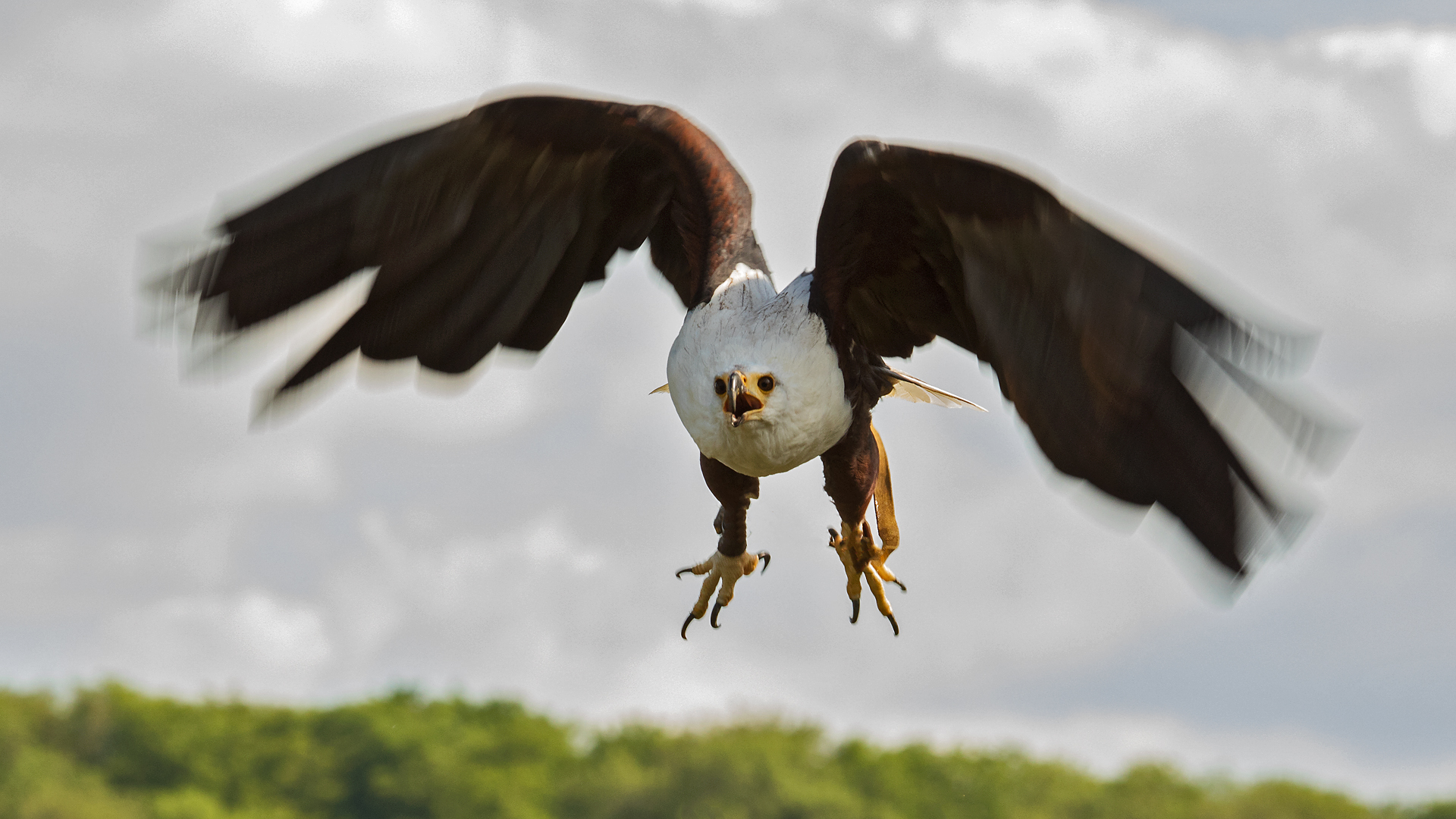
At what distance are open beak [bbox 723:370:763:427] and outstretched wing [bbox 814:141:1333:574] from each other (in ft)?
2.56

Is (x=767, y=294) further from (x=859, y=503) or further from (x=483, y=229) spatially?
(x=483, y=229)

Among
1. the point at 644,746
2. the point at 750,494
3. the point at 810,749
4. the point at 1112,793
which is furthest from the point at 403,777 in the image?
the point at 750,494

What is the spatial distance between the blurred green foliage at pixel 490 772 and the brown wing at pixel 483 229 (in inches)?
3128

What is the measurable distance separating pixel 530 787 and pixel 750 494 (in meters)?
88.1

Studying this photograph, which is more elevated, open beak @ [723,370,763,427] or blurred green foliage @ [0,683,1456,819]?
blurred green foliage @ [0,683,1456,819]

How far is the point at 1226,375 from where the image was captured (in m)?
5.68

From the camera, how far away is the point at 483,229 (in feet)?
25.7

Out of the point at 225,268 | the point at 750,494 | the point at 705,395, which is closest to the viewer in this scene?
the point at 705,395

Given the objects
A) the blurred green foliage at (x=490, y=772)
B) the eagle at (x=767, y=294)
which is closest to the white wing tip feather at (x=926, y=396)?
the eagle at (x=767, y=294)

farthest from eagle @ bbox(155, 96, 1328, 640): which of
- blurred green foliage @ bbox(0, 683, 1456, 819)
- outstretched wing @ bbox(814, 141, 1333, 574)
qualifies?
blurred green foliage @ bbox(0, 683, 1456, 819)

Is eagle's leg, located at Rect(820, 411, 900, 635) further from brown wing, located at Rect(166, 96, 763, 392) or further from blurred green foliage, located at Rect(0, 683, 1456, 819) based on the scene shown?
blurred green foliage, located at Rect(0, 683, 1456, 819)

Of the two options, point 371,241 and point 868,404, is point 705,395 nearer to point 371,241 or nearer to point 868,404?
point 868,404

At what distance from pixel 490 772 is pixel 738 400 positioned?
8998 cm

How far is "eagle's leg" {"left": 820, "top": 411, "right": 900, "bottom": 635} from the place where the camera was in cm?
745
